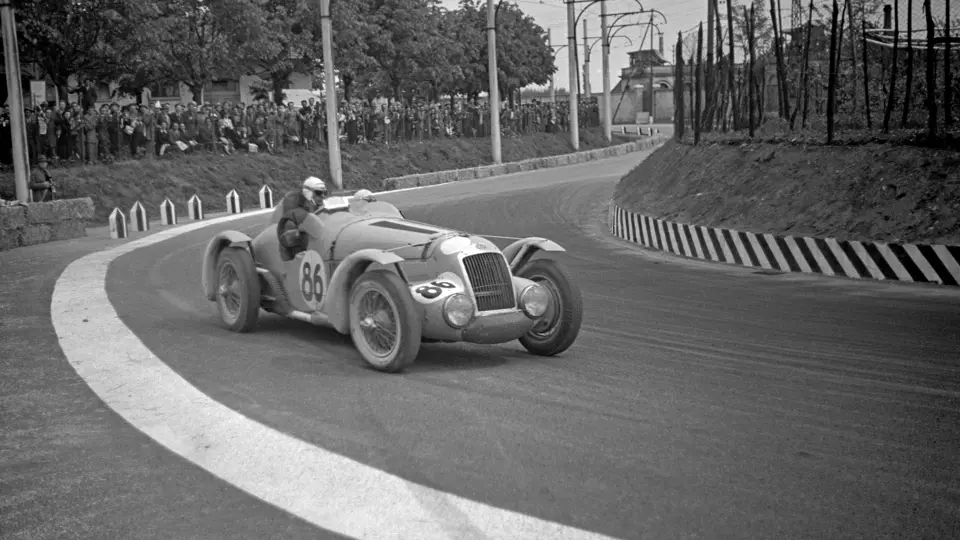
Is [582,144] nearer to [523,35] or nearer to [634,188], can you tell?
[523,35]

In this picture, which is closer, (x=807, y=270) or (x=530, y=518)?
(x=530, y=518)

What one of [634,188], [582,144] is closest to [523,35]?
[582,144]

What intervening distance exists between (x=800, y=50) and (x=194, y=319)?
1553cm

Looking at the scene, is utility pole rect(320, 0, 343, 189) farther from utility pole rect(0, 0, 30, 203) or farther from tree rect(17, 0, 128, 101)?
utility pole rect(0, 0, 30, 203)

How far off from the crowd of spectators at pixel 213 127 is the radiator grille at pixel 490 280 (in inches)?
892

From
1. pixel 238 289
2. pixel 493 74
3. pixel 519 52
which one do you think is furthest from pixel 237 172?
pixel 519 52

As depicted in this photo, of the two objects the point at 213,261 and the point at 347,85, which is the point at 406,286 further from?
the point at 347,85

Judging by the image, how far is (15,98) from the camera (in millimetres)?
23531

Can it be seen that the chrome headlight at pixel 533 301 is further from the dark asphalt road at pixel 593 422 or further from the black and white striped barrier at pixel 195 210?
the black and white striped barrier at pixel 195 210

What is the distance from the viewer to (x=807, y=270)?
15852mm

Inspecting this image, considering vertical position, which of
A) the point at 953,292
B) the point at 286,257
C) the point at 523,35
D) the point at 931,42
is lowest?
the point at 953,292

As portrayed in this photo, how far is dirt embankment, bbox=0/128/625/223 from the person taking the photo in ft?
97.1

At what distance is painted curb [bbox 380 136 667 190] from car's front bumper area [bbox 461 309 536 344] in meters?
31.6

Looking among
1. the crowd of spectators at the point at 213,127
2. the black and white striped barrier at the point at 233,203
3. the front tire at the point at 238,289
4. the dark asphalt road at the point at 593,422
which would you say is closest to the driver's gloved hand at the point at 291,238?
the front tire at the point at 238,289
